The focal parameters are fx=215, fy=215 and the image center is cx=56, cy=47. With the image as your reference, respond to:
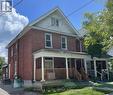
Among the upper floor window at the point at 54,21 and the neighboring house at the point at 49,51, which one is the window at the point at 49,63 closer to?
the neighboring house at the point at 49,51

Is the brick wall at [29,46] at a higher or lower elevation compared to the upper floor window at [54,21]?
lower

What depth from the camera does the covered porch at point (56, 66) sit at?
23.9m

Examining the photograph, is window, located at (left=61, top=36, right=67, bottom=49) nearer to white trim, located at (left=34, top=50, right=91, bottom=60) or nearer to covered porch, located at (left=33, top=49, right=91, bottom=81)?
covered porch, located at (left=33, top=49, right=91, bottom=81)

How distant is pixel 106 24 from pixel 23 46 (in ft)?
53.3

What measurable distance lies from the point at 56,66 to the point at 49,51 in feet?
14.1

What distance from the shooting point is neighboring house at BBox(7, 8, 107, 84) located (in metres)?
25.0

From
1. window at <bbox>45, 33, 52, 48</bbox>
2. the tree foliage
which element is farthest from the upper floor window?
the tree foliage

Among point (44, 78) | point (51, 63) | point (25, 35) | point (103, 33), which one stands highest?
point (25, 35)

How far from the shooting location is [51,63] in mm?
26719

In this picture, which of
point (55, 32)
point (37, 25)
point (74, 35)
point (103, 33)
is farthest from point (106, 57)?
point (103, 33)

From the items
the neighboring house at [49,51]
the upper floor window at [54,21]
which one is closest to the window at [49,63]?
the neighboring house at [49,51]

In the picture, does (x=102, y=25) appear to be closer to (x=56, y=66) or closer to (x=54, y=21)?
(x=56, y=66)

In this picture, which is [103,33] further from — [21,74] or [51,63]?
[21,74]

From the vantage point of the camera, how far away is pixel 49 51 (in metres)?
23.8
